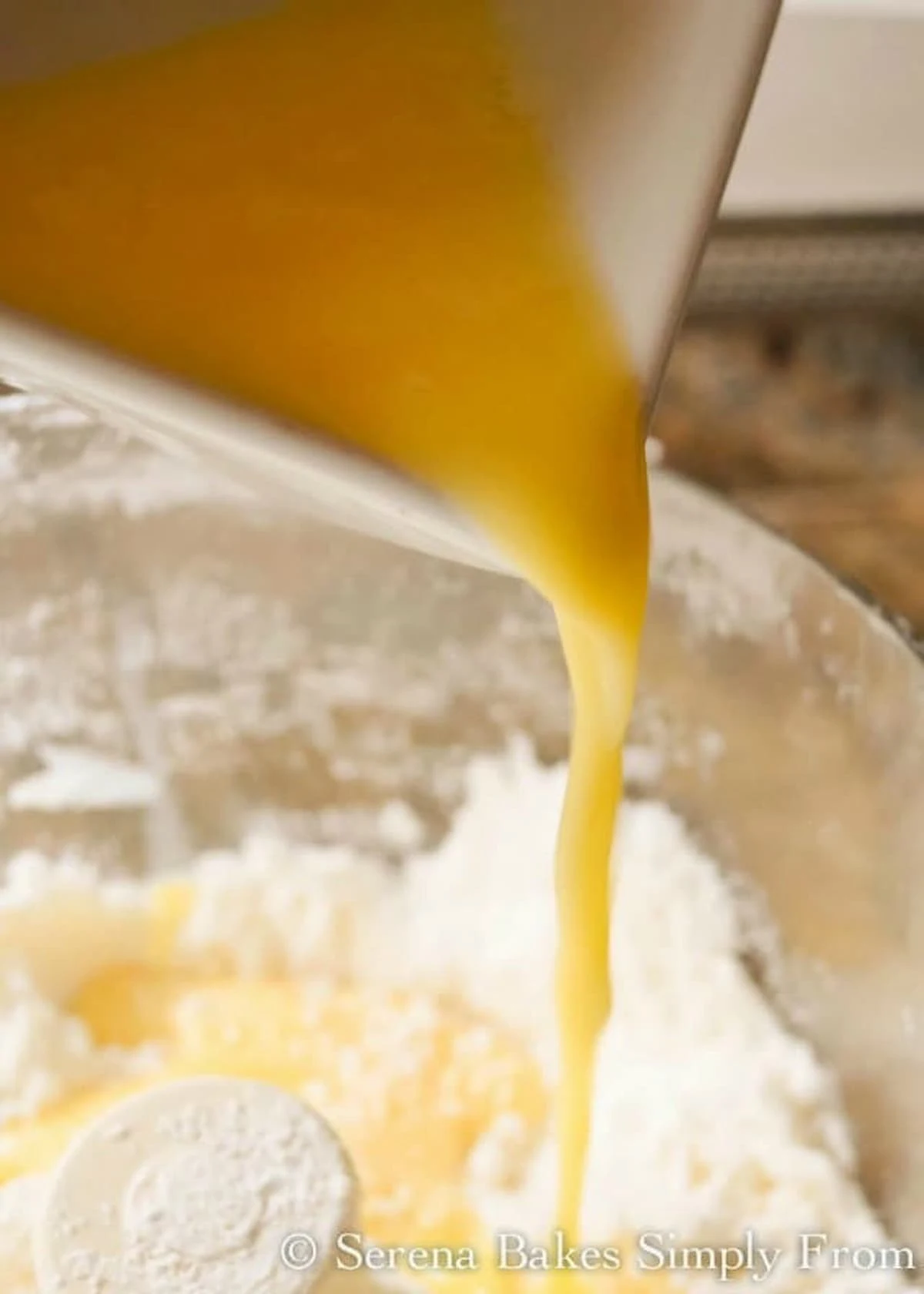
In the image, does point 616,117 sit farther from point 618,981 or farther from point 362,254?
point 618,981

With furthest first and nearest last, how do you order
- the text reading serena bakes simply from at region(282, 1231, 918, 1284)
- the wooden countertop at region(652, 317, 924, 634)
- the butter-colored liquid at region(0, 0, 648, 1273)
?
the wooden countertop at region(652, 317, 924, 634), the text reading serena bakes simply from at region(282, 1231, 918, 1284), the butter-colored liquid at region(0, 0, 648, 1273)

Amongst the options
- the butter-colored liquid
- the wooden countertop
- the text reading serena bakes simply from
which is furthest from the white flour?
the butter-colored liquid

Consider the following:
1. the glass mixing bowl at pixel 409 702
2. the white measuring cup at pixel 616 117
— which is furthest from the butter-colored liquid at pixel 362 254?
the glass mixing bowl at pixel 409 702

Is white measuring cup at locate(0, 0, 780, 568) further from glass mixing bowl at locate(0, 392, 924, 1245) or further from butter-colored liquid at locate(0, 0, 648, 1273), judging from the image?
glass mixing bowl at locate(0, 392, 924, 1245)

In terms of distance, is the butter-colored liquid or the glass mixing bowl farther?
the glass mixing bowl

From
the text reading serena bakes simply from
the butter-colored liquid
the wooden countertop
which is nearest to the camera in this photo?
the butter-colored liquid

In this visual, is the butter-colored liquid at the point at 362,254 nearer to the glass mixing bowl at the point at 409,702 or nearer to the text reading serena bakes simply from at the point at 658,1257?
the glass mixing bowl at the point at 409,702

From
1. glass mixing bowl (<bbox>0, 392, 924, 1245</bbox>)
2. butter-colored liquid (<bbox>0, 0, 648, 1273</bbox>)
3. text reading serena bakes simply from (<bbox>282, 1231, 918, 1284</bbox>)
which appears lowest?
text reading serena bakes simply from (<bbox>282, 1231, 918, 1284</bbox>)

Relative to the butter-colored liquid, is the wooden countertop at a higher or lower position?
lower
